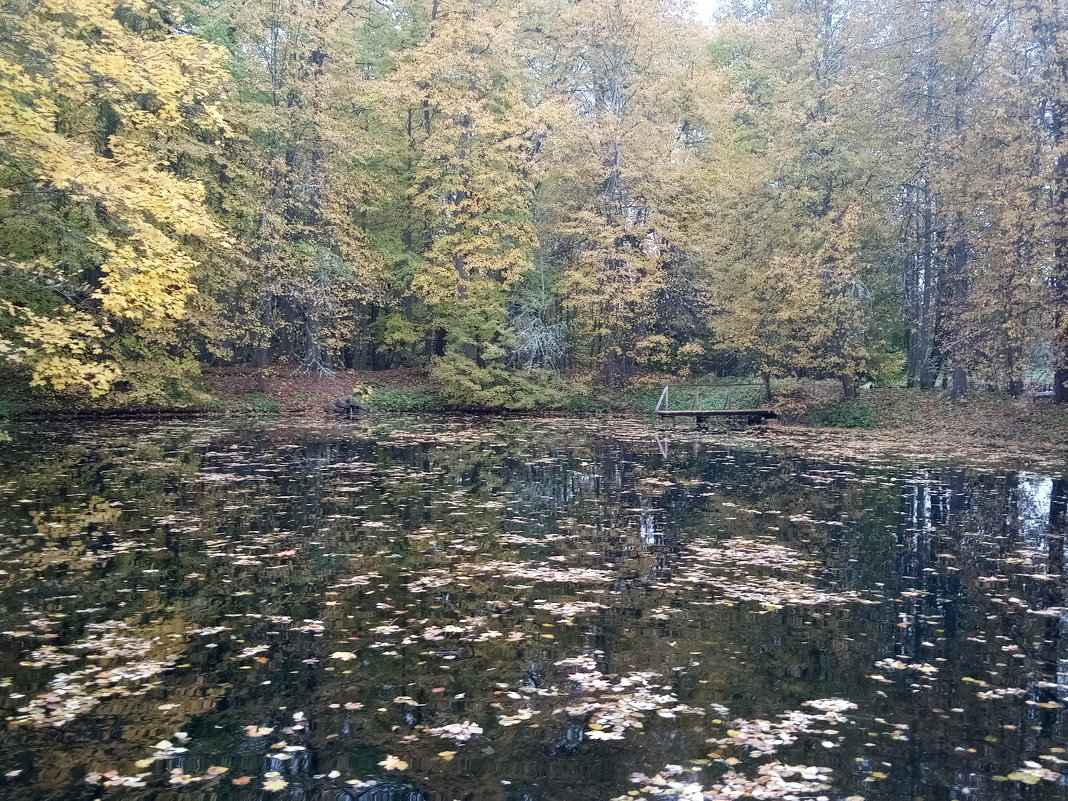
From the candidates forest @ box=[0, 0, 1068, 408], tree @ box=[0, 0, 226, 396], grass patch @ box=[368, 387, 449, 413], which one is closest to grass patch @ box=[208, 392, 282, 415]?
forest @ box=[0, 0, 1068, 408]

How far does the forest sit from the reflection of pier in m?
1.06

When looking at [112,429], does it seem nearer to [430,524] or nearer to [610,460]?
[610,460]

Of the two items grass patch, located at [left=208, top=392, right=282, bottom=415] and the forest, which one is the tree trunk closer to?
the forest

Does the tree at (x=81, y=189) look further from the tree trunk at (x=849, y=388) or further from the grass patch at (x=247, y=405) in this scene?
the tree trunk at (x=849, y=388)

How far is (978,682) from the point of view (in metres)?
5.94

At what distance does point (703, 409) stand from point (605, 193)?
8475 millimetres

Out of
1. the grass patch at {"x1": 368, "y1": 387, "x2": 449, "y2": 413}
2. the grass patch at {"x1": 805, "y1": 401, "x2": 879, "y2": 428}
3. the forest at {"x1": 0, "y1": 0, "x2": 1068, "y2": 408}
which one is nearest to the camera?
the forest at {"x1": 0, "y1": 0, "x2": 1068, "y2": 408}

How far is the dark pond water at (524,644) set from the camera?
4.66m

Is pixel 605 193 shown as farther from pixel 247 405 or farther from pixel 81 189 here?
pixel 81 189

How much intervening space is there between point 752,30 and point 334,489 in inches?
911

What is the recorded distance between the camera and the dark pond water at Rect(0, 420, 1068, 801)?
4.66 meters

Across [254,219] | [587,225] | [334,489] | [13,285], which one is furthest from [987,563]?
[254,219]

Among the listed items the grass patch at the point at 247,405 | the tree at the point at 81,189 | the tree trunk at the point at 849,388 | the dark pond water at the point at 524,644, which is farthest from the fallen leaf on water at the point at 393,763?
the tree trunk at the point at 849,388

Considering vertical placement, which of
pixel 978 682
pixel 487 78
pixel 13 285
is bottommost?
pixel 978 682
